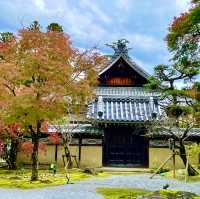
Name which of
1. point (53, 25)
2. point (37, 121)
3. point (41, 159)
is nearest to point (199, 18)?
point (37, 121)

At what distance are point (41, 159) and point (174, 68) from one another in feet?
43.8

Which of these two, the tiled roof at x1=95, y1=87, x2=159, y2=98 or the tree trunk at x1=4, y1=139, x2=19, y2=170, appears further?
the tiled roof at x1=95, y1=87, x2=159, y2=98

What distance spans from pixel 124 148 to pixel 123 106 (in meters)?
4.38

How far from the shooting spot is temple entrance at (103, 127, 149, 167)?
1339 inches

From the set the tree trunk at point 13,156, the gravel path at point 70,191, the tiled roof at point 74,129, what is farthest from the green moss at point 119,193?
the tiled roof at point 74,129

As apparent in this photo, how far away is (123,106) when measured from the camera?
37.1 metres

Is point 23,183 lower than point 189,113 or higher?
lower

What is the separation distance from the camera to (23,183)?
2089 cm

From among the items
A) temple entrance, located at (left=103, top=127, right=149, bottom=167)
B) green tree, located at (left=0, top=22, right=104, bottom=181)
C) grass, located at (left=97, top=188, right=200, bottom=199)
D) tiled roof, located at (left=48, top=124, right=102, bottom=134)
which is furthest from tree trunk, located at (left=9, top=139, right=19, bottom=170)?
grass, located at (left=97, top=188, right=200, bottom=199)

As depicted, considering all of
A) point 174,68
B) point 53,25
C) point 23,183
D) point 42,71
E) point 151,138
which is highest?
point 53,25

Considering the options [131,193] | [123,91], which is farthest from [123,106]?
[131,193]

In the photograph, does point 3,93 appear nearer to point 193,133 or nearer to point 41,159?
point 41,159

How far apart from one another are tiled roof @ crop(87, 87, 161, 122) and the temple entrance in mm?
1248

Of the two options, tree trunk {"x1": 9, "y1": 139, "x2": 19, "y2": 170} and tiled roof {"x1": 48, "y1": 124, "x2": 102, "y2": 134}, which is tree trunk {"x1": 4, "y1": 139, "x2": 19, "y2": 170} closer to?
tree trunk {"x1": 9, "y1": 139, "x2": 19, "y2": 170}
